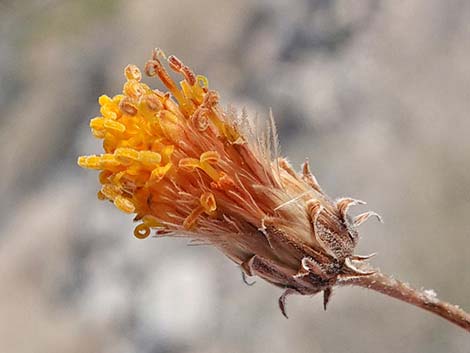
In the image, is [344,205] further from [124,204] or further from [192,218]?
[124,204]

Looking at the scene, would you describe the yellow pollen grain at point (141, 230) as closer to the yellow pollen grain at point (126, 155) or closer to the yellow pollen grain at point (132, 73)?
the yellow pollen grain at point (126, 155)

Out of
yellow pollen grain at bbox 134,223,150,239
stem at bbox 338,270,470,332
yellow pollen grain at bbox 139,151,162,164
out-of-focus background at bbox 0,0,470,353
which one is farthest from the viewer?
out-of-focus background at bbox 0,0,470,353

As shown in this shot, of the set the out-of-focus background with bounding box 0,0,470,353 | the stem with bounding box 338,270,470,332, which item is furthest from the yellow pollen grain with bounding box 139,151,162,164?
the out-of-focus background with bounding box 0,0,470,353

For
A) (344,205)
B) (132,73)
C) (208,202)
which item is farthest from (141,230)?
(344,205)

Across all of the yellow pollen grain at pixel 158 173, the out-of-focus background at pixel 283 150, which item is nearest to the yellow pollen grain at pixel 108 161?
the yellow pollen grain at pixel 158 173

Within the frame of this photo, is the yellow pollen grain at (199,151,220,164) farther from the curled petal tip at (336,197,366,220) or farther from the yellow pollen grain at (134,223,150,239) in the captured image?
the curled petal tip at (336,197,366,220)
